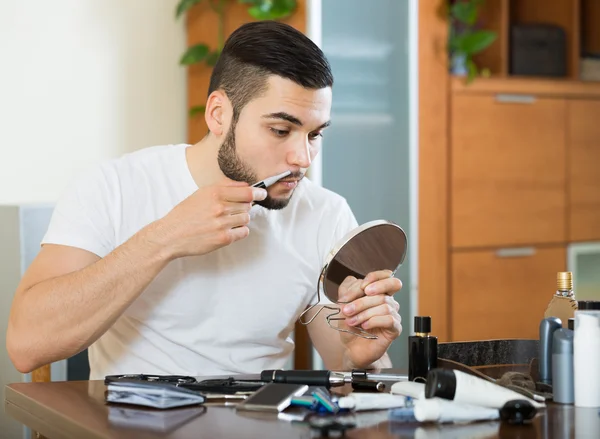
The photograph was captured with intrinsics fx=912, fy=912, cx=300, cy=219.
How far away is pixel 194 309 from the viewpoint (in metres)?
1.78

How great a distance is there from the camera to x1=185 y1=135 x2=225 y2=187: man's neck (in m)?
1.86

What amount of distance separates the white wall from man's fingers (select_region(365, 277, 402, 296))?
176cm

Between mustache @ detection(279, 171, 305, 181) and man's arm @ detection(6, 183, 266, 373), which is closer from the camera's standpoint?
man's arm @ detection(6, 183, 266, 373)

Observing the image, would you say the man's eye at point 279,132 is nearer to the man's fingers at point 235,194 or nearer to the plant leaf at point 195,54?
the man's fingers at point 235,194

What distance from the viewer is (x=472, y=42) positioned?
3.37 metres

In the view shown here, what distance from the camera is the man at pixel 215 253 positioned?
1590 mm

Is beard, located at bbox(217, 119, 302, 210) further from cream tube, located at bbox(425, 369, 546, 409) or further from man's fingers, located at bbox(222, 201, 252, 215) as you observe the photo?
cream tube, located at bbox(425, 369, 546, 409)

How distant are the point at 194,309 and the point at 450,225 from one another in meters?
1.82

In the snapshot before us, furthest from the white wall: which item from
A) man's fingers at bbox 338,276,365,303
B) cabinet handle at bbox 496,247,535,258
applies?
man's fingers at bbox 338,276,365,303

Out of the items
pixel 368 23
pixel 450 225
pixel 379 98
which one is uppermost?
pixel 368 23

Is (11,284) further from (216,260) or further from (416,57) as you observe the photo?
(416,57)

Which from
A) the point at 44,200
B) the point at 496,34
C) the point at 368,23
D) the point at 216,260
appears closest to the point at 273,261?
the point at 216,260

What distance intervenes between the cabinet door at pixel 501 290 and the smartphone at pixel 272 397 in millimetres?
2197

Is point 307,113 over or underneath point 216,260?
over
